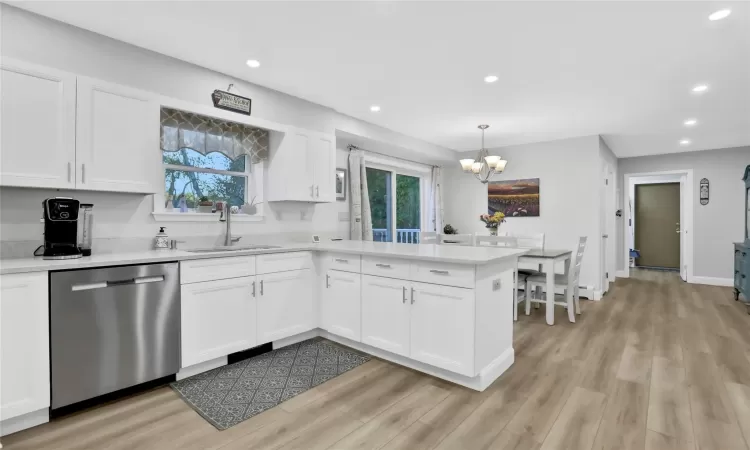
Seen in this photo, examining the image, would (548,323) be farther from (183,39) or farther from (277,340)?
(183,39)

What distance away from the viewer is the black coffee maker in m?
2.14

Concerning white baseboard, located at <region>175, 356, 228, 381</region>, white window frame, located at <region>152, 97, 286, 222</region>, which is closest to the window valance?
white window frame, located at <region>152, 97, 286, 222</region>

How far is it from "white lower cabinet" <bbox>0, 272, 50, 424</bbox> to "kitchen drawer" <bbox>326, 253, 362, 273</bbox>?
6.19 ft

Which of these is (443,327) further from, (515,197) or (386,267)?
(515,197)

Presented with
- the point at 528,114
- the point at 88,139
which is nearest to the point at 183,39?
the point at 88,139

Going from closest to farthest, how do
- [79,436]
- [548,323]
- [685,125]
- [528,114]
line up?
1. [79,436]
2. [548,323]
3. [528,114]
4. [685,125]

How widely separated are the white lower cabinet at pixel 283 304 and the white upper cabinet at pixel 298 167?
86cm

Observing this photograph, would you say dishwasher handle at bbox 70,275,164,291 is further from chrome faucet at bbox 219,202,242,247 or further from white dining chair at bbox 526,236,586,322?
white dining chair at bbox 526,236,586,322

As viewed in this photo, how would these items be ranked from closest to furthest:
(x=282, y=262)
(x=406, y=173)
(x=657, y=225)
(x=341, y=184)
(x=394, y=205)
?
(x=282, y=262), (x=341, y=184), (x=394, y=205), (x=406, y=173), (x=657, y=225)

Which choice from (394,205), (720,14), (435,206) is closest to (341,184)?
(394,205)

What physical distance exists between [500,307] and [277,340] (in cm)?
186

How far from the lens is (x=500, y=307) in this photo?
263cm

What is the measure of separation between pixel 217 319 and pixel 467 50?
2735mm

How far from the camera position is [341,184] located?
15.4 feet
